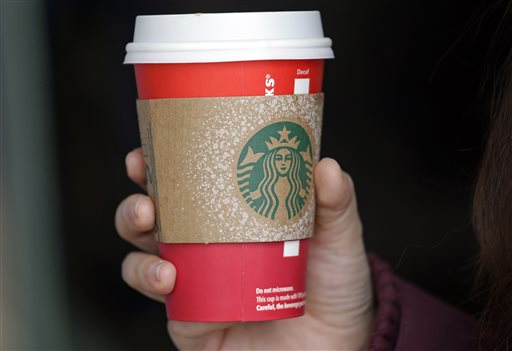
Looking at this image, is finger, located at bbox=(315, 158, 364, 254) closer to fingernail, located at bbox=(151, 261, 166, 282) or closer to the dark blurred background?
fingernail, located at bbox=(151, 261, 166, 282)

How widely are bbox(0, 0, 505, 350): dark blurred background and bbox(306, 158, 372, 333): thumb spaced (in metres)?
0.82

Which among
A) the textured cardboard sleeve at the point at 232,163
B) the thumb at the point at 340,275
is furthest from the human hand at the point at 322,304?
the textured cardboard sleeve at the point at 232,163

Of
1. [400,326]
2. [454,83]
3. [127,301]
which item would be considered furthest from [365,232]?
[400,326]

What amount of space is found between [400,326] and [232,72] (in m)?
0.65

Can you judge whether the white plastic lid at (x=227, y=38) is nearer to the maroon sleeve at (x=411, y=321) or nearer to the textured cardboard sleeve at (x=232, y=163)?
the textured cardboard sleeve at (x=232, y=163)

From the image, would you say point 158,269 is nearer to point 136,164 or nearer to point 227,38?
point 136,164

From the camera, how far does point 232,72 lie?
117cm

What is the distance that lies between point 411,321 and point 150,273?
55 centimetres

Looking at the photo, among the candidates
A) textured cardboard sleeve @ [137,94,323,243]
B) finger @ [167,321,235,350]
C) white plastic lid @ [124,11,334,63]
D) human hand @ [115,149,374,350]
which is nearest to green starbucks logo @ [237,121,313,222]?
textured cardboard sleeve @ [137,94,323,243]

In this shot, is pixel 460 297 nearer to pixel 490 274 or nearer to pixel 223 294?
pixel 490 274

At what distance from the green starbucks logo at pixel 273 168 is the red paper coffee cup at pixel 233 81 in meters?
0.06

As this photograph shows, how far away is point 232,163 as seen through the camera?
118 cm

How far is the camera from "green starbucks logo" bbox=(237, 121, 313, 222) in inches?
46.6

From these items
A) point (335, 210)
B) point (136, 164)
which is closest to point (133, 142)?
point (136, 164)
